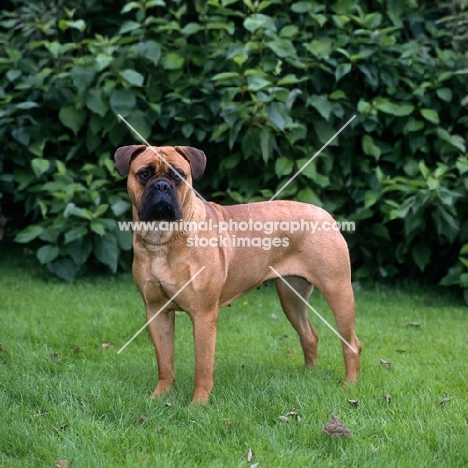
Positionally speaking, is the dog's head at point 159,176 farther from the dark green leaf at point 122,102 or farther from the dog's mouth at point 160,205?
the dark green leaf at point 122,102

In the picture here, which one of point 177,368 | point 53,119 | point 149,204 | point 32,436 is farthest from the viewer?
point 53,119

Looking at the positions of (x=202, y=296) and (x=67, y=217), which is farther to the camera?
(x=67, y=217)

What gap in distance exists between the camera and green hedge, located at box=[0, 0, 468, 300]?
7.38 meters

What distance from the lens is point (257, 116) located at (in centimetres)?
727

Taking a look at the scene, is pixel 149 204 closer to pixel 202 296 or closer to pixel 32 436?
pixel 202 296

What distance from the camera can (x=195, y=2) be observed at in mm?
7734

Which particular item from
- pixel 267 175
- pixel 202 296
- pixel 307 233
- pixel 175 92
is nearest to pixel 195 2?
pixel 175 92

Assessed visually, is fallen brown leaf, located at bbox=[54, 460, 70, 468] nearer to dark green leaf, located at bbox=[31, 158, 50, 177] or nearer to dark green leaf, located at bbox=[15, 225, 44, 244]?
dark green leaf, located at bbox=[15, 225, 44, 244]

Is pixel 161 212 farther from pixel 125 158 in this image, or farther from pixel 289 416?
pixel 289 416

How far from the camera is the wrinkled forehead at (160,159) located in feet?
14.6

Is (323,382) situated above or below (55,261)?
above

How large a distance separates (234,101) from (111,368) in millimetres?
3541

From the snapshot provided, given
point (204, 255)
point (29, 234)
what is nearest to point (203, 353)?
point (204, 255)

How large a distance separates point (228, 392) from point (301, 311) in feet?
3.56
